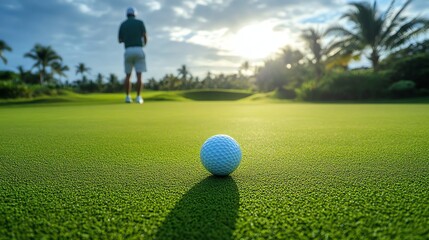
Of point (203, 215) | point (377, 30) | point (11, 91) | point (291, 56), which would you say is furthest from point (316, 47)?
point (203, 215)

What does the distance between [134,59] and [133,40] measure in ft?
1.74

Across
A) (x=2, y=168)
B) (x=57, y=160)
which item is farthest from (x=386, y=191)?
(x=2, y=168)

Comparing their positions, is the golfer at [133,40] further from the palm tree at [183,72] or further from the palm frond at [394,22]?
the palm tree at [183,72]

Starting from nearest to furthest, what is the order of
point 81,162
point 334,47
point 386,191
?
point 386,191, point 81,162, point 334,47

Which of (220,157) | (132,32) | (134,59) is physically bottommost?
(220,157)

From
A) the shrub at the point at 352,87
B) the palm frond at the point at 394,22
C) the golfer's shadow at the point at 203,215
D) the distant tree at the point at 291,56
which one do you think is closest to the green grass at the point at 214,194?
the golfer's shadow at the point at 203,215

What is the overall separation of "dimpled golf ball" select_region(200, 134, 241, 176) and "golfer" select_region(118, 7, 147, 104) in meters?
7.20

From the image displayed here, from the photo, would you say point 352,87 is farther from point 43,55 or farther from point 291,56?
point 43,55

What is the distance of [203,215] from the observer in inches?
48.1

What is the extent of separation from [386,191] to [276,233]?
744mm

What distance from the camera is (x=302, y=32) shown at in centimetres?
3028

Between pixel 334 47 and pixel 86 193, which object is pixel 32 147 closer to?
pixel 86 193

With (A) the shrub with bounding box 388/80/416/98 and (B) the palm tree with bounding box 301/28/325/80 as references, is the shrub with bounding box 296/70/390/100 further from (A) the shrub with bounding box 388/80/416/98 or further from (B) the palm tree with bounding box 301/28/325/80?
(B) the palm tree with bounding box 301/28/325/80

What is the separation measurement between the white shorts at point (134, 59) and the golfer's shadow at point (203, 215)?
7559 millimetres
